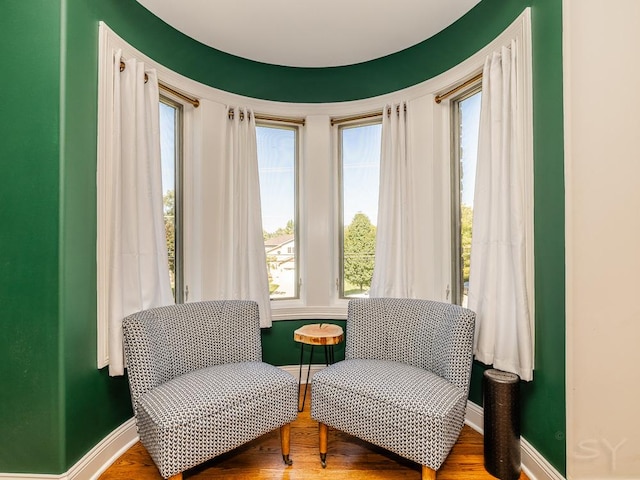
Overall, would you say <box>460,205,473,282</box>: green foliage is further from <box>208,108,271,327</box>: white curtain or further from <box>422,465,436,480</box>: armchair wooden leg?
<box>208,108,271,327</box>: white curtain

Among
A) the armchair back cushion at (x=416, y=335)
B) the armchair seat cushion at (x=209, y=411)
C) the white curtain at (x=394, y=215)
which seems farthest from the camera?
the white curtain at (x=394, y=215)

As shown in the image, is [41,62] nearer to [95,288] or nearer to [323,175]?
[95,288]

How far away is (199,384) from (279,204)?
1807 millimetres

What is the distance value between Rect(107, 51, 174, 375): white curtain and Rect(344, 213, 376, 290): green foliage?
1.56 meters

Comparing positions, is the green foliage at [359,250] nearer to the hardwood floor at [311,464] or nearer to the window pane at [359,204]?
the window pane at [359,204]

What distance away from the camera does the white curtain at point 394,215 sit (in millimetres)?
2721

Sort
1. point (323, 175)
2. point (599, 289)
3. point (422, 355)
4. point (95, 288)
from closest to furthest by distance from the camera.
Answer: point (599, 289) < point (95, 288) < point (422, 355) < point (323, 175)

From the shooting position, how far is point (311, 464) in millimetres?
1928

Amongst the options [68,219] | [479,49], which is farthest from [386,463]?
[479,49]

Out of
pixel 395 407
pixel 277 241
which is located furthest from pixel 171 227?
pixel 395 407

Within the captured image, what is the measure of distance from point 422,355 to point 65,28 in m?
2.58

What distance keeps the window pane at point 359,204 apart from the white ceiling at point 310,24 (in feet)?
2.24

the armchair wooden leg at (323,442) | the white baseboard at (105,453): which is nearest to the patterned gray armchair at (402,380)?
the armchair wooden leg at (323,442)

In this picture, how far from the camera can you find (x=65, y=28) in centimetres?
166
